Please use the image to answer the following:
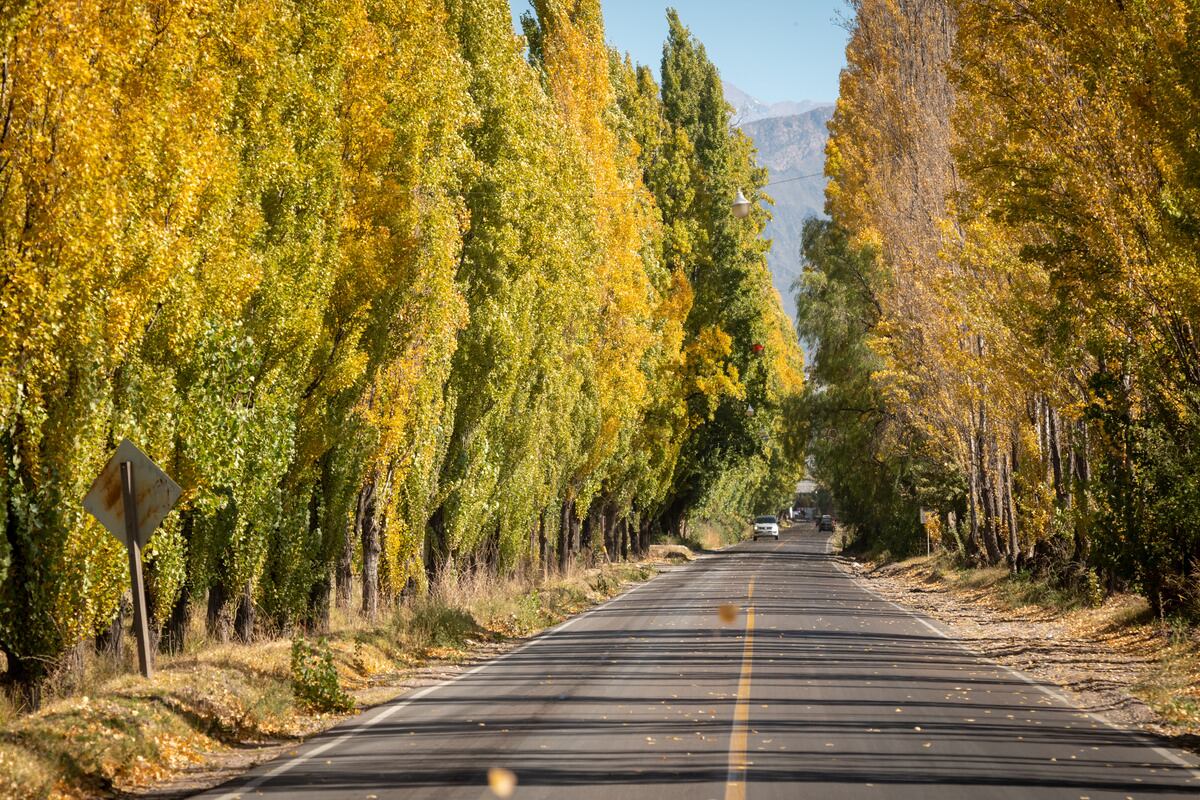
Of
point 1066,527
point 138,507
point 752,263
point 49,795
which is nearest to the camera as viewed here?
point 49,795

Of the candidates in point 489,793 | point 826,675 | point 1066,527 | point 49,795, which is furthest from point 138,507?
point 1066,527

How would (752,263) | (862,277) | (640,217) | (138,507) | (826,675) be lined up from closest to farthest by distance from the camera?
(138,507)
(826,675)
(640,217)
(862,277)
(752,263)

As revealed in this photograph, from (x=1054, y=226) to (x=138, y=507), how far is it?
13011mm

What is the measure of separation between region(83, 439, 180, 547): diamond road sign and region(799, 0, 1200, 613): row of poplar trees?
A: 11.2 meters

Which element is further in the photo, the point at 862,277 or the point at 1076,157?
the point at 862,277

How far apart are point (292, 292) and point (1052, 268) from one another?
446 inches

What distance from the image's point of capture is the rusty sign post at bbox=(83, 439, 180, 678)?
38.7 feet

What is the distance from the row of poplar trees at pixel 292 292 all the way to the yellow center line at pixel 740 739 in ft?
19.3

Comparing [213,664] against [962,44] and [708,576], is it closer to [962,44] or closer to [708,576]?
[962,44]

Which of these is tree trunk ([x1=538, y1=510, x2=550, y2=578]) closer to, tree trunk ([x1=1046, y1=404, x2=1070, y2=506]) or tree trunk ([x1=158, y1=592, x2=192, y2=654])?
tree trunk ([x1=1046, y1=404, x2=1070, y2=506])

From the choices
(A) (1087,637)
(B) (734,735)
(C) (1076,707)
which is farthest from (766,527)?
(B) (734,735)

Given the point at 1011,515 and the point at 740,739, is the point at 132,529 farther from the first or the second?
the point at 1011,515

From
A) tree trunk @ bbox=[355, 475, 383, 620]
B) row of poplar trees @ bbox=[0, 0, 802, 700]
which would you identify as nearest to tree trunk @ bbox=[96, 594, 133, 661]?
row of poplar trees @ bbox=[0, 0, 802, 700]

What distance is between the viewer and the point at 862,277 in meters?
47.1
